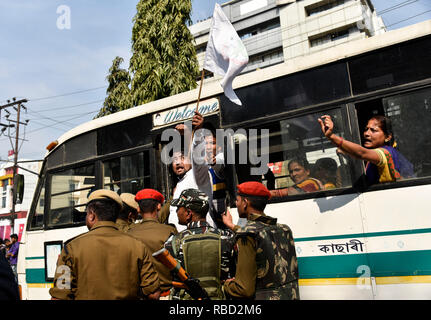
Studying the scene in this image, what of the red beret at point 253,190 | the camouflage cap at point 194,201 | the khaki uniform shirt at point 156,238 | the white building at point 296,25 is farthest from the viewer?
the white building at point 296,25

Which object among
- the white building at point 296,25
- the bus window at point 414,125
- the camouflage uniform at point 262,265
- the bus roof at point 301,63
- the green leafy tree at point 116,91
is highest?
the white building at point 296,25

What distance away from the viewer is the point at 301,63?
432 cm

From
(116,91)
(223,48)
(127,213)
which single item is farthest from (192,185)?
(116,91)

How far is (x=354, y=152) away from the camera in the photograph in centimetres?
358

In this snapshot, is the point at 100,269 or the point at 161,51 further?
the point at 161,51

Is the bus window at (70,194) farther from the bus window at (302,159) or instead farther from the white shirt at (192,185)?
the bus window at (302,159)

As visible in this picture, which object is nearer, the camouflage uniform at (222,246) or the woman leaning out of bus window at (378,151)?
the camouflage uniform at (222,246)

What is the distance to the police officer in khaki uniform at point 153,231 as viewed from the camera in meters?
3.30

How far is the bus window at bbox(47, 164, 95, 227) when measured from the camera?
19.2ft

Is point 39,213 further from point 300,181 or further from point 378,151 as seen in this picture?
point 378,151

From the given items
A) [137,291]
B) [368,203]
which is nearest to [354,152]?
[368,203]

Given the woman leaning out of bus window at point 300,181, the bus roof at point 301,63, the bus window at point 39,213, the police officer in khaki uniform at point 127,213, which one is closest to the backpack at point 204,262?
the police officer in khaki uniform at point 127,213

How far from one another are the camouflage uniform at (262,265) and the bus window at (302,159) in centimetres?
135

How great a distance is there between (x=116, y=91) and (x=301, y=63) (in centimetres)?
1397
